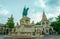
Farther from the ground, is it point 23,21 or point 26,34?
point 23,21

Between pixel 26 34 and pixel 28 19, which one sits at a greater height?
pixel 28 19

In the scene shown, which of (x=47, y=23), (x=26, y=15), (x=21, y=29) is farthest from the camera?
(x=47, y=23)

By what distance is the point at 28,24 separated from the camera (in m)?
52.2

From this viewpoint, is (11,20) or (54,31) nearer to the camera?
(11,20)

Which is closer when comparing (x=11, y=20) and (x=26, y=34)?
(x=26, y=34)

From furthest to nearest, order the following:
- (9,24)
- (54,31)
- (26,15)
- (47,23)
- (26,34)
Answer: (47,23) → (54,31) → (9,24) → (26,15) → (26,34)

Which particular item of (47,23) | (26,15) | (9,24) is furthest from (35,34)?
(47,23)

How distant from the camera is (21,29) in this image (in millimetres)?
52156

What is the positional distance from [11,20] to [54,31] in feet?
74.9

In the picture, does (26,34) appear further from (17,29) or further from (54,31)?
(54,31)

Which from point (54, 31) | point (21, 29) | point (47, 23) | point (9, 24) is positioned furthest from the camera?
point (47, 23)

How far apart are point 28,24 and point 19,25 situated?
2.84 m

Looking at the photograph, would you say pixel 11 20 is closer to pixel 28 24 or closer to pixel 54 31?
pixel 54 31

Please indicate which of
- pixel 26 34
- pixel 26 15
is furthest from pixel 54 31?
pixel 26 34
